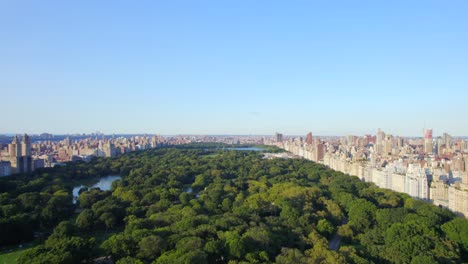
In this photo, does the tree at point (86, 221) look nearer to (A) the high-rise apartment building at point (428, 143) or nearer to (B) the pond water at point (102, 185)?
(B) the pond water at point (102, 185)

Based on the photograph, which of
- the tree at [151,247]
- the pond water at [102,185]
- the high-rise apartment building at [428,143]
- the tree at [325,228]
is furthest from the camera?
the high-rise apartment building at [428,143]

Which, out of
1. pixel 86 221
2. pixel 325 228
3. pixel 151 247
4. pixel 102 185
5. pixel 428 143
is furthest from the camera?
pixel 428 143

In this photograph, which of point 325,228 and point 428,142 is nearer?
point 325,228

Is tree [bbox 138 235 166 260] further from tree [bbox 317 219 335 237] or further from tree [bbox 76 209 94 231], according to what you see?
tree [bbox 317 219 335 237]

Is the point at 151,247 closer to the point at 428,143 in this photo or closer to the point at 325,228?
the point at 325,228

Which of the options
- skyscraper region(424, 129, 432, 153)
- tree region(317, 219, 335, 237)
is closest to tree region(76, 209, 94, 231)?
tree region(317, 219, 335, 237)

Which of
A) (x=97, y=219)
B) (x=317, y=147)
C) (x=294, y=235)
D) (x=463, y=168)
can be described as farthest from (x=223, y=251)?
(x=317, y=147)

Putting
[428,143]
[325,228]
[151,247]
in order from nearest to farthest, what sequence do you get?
[151,247] → [325,228] → [428,143]

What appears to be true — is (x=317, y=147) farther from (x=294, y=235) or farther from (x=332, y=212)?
(x=294, y=235)

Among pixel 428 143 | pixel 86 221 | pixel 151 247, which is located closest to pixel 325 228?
pixel 151 247

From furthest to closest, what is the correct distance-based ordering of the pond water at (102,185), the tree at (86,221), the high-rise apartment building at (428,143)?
1. the high-rise apartment building at (428,143)
2. the pond water at (102,185)
3. the tree at (86,221)

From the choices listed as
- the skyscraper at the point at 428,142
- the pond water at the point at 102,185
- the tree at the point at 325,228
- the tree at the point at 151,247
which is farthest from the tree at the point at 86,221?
the skyscraper at the point at 428,142
